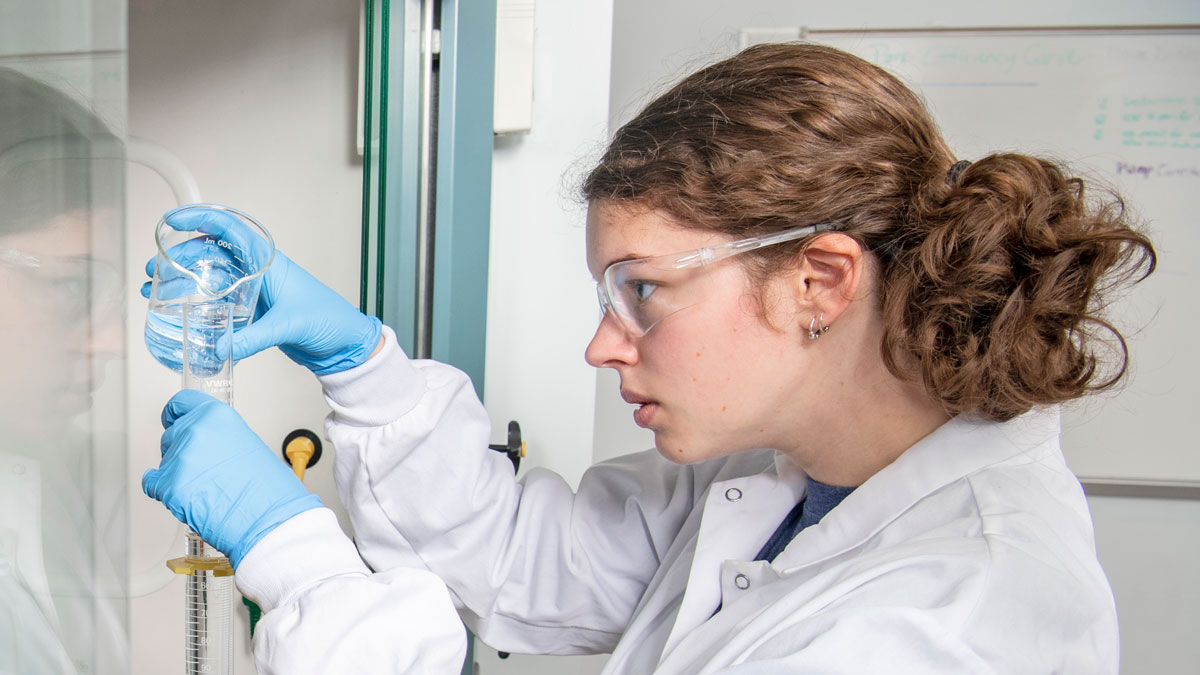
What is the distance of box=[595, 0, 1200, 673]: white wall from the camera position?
1904 mm

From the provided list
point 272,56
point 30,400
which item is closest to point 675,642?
point 30,400

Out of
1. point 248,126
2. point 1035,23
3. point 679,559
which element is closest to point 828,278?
point 679,559

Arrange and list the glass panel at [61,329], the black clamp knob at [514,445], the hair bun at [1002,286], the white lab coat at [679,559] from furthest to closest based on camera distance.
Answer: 1. the black clamp knob at [514,445]
2. the hair bun at [1002,286]
3. the white lab coat at [679,559]
4. the glass panel at [61,329]

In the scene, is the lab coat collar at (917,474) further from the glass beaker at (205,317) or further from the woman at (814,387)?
the glass beaker at (205,317)

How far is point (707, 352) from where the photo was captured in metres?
0.79

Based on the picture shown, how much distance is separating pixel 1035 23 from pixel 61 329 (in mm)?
2066

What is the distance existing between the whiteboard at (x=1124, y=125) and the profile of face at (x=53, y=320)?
5.54 ft

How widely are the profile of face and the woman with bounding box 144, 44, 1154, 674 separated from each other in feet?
0.66

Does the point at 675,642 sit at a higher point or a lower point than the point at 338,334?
lower

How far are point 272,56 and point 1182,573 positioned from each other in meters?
2.33

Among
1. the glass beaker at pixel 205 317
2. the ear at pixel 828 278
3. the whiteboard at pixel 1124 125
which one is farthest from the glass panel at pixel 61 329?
the whiteboard at pixel 1124 125

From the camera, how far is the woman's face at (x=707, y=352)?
0.78 meters

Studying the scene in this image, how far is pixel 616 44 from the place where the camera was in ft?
6.41

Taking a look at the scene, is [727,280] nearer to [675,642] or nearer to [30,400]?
[675,642]
